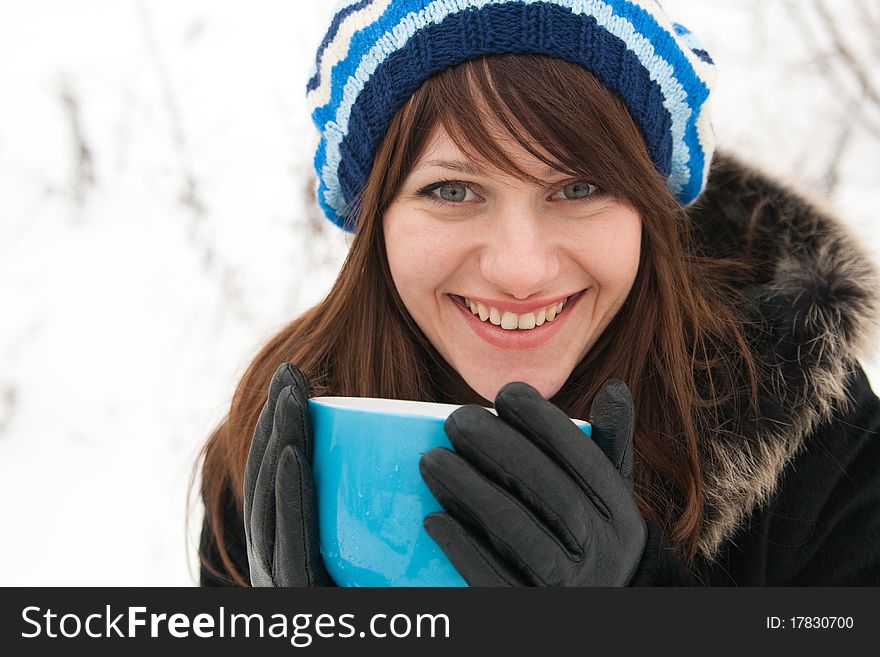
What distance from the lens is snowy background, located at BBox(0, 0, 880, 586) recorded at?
3.32 meters

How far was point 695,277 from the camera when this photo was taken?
160cm

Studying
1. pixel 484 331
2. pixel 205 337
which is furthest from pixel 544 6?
pixel 205 337

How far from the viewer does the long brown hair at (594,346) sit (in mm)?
1240

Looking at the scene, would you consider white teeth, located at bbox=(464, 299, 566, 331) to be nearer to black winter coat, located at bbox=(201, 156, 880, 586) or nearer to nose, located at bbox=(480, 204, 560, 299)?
nose, located at bbox=(480, 204, 560, 299)

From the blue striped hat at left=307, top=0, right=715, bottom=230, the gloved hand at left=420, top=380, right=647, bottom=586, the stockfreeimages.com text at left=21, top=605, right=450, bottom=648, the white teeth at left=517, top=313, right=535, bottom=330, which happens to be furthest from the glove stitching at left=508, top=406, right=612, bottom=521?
the blue striped hat at left=307, top=0, right=715, bottom=230

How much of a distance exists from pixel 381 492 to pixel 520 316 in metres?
0.52

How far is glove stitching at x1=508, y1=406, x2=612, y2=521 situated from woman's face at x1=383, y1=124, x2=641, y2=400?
323 mm

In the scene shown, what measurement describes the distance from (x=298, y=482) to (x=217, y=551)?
90cm

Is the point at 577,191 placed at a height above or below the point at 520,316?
above

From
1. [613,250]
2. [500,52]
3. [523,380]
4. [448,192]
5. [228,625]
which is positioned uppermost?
[500,52]

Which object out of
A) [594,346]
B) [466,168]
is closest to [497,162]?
[466,168]

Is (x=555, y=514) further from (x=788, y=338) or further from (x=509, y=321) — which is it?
(x=788, y=338)

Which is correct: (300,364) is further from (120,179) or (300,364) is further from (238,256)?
(120,179)

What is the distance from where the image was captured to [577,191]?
130cm
